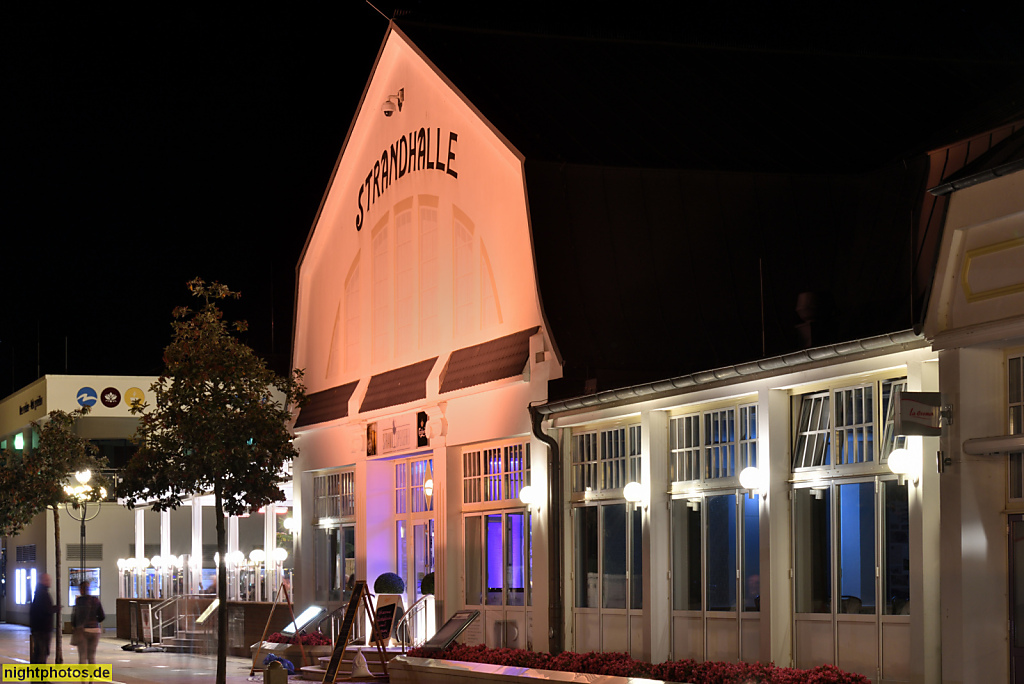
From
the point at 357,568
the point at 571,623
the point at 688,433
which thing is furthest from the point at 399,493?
the point at 688,433

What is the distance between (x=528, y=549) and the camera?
69.7 ft

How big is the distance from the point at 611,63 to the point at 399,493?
9.41 meters

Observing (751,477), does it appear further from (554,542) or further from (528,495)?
(528,495)

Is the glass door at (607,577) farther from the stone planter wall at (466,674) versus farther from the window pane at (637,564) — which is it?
the stone planter wall at (466,674)

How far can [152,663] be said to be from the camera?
27688mm

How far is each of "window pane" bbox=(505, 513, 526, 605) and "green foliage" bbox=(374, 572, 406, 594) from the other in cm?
367

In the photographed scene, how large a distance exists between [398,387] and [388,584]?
3.75 m

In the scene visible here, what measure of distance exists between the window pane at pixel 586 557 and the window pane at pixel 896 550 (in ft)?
20.2

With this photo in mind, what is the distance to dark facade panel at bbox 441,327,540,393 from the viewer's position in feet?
69.7

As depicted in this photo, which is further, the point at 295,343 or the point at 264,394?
the point at 295,343

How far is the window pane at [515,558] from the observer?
70.0 ft

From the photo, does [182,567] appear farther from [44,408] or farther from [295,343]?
[44,408]

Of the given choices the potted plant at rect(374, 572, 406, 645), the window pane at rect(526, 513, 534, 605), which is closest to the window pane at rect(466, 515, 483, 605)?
the window pane at rect(526, 513, 534, 605)

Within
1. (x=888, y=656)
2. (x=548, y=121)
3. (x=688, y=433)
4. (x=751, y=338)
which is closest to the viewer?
(x=888, y=656)
